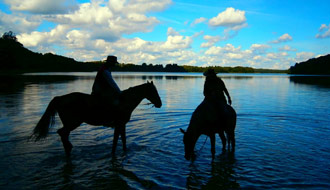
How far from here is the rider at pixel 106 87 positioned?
7.55 meters

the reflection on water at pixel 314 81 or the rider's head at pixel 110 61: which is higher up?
the rider's head at pixel 110 61

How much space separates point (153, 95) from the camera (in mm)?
8312

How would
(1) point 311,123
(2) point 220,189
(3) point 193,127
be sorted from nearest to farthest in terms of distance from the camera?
(2) point 220,189 → (3) point 193,127 → (1) point 311,123

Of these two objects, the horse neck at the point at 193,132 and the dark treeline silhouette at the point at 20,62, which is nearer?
the horse neck at the point at 193,132

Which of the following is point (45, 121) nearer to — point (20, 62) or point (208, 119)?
point (208, 119)

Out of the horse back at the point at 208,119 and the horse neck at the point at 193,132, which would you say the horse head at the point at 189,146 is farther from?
the horse back at the point at 208,119

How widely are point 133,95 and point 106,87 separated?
97 centimetres

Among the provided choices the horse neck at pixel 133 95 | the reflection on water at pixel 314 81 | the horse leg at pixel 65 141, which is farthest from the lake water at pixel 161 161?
the reflection on water at pixel 314 81

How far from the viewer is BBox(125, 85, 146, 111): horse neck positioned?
7989 millimetres

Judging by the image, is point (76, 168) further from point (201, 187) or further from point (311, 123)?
point (311, 123)

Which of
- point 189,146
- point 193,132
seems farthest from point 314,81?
point 189,146

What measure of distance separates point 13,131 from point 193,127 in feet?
26.1

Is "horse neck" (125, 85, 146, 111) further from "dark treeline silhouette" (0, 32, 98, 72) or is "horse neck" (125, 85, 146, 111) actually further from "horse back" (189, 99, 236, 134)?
"dark treeline silhouette" (0, 32, 98, 72)

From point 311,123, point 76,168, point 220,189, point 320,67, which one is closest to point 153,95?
point 76,168
